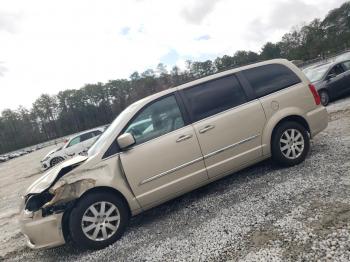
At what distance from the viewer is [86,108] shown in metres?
111

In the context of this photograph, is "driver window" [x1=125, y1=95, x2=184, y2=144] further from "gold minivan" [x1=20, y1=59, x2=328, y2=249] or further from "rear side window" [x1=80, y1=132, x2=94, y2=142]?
"rear side window" [x1=80, y1=132, x2=94, y2=142]

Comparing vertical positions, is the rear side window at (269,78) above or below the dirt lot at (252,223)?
above

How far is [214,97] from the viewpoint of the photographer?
4809 mm

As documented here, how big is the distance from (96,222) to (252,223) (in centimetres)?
198

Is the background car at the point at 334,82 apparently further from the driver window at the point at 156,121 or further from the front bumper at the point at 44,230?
the front bumper at the point at 44,230

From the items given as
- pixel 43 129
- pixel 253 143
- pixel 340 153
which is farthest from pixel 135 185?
pixel 43 129

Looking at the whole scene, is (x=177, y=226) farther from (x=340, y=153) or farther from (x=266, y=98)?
(x=340, y=153)

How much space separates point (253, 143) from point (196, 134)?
1.04 m

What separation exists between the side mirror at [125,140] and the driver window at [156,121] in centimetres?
26

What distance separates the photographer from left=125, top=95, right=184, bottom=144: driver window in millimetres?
4340

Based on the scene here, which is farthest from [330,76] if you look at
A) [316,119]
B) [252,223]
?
[252,223]

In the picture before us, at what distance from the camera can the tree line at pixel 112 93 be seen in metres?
77.8

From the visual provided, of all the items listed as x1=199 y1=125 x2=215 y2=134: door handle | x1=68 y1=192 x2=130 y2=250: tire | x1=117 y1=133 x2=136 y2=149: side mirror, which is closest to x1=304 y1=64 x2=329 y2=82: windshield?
x1=199 y1=125 x2=215 y2=134: door handle

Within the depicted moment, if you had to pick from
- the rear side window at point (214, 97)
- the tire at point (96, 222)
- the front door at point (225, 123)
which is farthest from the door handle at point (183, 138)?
the tire at point (96, 222)
